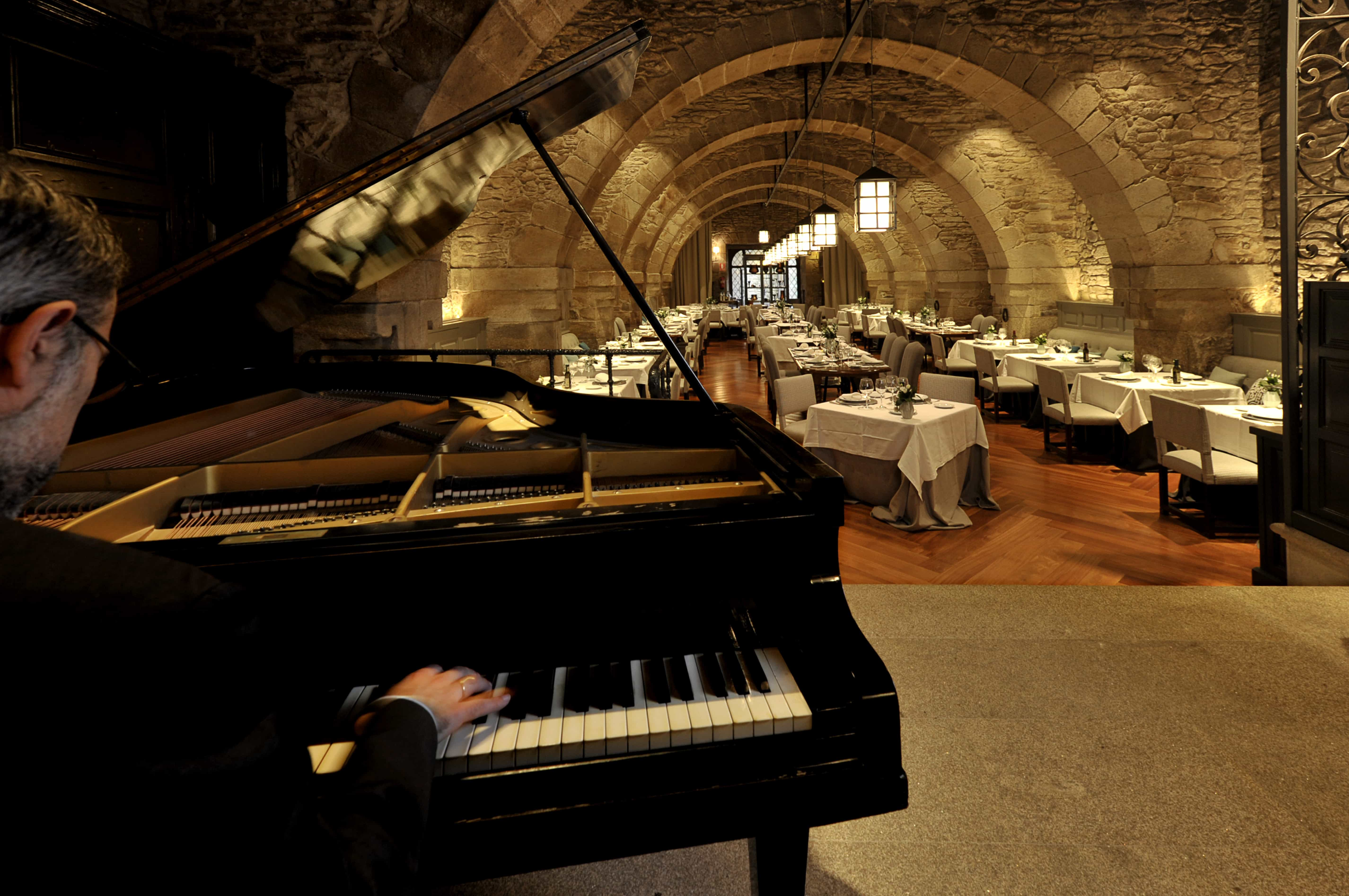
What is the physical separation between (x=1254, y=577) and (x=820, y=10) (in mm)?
6323

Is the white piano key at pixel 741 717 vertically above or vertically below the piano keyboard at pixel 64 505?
below

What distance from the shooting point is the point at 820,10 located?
7637 millimetres

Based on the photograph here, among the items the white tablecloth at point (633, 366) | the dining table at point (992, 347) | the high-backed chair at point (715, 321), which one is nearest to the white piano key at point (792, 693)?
the white tablecloth at point (633, 366)

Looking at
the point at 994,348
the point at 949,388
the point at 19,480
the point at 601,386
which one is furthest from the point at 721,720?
the point at 994,348

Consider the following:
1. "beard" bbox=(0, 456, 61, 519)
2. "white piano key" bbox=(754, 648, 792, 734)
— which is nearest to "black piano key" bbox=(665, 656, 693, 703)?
"white piano key" bbox=(754, 648, 792, 734)

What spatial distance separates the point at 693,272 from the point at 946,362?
17724 mm

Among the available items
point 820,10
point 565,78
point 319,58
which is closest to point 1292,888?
point 565,78

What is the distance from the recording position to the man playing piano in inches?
22.5

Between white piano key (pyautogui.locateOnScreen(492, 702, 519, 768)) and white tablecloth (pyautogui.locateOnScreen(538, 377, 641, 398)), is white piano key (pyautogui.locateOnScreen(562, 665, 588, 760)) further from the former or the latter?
white tablecloth (pyautogui.locateOnScreen(538, 377, 641, 398))

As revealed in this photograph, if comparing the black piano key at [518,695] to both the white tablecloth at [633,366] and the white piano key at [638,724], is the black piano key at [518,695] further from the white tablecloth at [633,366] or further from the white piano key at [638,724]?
the white tablecloth at [633,366]

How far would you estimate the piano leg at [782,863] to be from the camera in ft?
4.22

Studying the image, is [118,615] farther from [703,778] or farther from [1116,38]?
[1116,38]

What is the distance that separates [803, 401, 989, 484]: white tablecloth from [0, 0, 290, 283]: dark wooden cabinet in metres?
3.41

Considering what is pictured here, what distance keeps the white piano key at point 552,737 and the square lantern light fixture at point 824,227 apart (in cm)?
1010
